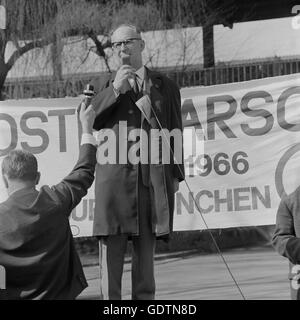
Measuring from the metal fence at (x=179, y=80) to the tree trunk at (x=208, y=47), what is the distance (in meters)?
0.27

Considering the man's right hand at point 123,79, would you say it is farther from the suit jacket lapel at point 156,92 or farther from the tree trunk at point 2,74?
the tree trunk at point 2,74

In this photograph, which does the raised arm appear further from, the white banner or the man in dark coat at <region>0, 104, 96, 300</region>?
the white banner

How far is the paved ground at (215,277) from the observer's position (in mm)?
5816

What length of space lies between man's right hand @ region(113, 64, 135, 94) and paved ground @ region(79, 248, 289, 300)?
1534 mm

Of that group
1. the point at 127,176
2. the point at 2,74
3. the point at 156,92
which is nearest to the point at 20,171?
the point at 127,176

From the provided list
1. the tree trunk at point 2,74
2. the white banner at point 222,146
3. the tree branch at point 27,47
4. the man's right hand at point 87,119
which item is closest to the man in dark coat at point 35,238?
the man's right hand at point 87,119

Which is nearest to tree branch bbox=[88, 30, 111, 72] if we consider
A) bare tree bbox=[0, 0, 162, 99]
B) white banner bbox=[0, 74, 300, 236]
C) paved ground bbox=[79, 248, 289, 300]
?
bare tree bbox=[0, 0, 162, 99]

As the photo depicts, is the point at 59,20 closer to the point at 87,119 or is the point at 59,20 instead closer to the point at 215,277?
the point at 215,277

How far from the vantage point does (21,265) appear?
3.54m

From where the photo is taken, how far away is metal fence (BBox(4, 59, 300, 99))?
27.8 ft

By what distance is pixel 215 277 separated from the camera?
669cm

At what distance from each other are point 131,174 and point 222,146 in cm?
192
